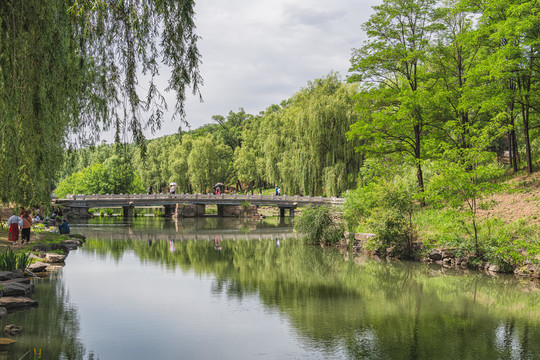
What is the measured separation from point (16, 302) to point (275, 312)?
6.07 m

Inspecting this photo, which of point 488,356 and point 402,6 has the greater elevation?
point 402,6

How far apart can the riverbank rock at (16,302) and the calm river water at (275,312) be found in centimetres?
30

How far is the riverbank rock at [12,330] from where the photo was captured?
8962 millimetres

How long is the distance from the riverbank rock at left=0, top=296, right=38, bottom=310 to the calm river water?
301 mm

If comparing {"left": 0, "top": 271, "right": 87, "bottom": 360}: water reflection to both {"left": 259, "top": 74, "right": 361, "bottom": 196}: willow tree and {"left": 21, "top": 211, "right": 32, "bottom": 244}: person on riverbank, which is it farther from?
{"left": 259, "top": 74, "right": 361, "bottom": 196}: willow tree

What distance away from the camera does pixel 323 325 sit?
1002cm

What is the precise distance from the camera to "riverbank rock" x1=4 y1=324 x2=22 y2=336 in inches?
353

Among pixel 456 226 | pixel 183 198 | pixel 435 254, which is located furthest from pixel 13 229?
pixel 183 198

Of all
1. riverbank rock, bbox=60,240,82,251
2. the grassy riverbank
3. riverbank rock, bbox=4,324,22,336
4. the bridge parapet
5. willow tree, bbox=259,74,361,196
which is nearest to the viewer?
riverbank rock, bbox=4,324,22,336

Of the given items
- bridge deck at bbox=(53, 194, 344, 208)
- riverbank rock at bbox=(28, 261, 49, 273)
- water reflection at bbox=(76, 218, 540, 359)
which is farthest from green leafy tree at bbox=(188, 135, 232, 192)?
riverbank rock at bbox=(28, 261, 49, 273)

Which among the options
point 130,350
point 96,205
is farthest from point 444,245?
point 96,205

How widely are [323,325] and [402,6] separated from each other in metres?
19.4

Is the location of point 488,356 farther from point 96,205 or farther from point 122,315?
point 96,205

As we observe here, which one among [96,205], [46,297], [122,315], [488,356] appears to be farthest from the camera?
[96,205]
